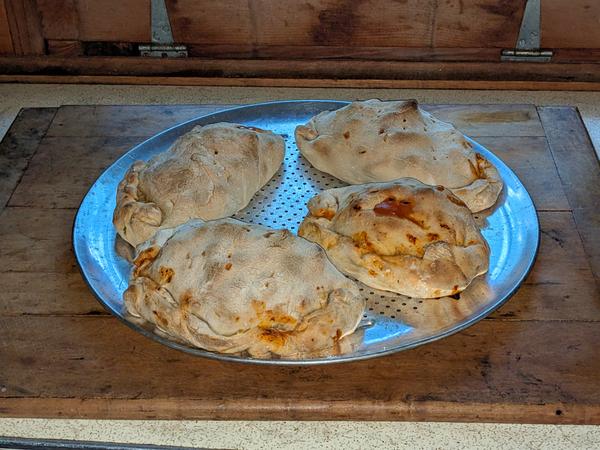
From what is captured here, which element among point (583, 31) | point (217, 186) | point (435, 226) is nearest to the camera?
point (435, 226)

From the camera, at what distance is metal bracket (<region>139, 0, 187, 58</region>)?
195 cm

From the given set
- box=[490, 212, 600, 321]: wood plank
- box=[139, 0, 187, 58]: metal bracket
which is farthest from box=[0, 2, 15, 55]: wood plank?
box=[490, 212, 600, 321]: wood plank

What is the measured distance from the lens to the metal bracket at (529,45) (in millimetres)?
1919

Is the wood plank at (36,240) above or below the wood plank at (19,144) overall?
below

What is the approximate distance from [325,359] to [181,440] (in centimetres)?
22

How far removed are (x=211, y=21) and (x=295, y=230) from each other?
931 mm

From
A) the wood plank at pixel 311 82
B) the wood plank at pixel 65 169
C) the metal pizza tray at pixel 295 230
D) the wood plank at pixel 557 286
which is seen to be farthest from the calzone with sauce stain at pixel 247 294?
the wood plank at pixel 311 82

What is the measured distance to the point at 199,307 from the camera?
0.99m

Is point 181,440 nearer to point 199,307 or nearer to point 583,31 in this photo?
point 199,307

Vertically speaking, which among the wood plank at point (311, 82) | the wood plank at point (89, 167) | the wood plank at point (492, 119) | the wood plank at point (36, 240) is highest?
the wood plank at point (492, 119)

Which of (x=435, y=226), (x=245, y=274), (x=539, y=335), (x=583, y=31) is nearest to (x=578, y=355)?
(x=539, y=335)

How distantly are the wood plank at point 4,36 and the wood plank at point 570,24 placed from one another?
1314 millimetres

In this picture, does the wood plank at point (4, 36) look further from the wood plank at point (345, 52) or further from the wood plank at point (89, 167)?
the wood plank at point (89, 167)

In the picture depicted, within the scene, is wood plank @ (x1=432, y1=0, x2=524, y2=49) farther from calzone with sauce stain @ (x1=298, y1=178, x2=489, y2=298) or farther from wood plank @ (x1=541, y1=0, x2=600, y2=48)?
calzone with sauce stain @ (x1=298, y1=178, x2=489, y2=298)
